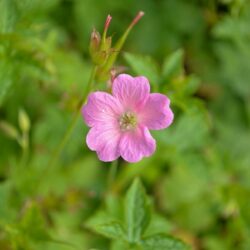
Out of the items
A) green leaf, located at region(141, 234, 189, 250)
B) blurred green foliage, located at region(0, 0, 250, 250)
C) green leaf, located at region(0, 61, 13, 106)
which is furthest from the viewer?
blurred green foliage, located at region(0, 0, 250, 250)

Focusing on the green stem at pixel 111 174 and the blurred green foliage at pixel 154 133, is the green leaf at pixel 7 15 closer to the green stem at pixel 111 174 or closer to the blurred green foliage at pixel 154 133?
the blurred green foliage at pixel 154 133

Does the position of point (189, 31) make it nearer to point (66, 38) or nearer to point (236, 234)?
point (66, 38)

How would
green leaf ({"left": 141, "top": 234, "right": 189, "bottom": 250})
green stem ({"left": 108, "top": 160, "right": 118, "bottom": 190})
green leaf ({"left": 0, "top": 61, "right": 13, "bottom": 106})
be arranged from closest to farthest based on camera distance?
green leaf ({"left": 141, "top": 234, "right": 189, "bottom": 250}) → green leaf ({"left": 0, "top": 61, "right": 13, "bottom": 106}) → green stem ({"left": 108, "top": 160, "right": 118, "bottom": 190})

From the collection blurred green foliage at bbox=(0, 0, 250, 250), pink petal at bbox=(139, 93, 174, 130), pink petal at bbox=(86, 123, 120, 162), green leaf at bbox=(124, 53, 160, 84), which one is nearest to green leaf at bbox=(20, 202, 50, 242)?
blurred green foliage at bbox=(0, 0, 250, 250)

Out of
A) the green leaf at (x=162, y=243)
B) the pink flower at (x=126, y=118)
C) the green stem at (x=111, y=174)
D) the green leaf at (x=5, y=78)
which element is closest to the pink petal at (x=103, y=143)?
the pink flower at (x=126, y=118)

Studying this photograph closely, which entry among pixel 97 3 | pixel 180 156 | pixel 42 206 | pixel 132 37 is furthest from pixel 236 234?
pixel 97 3

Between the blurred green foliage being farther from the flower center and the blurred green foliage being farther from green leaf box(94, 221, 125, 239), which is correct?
the flower center
